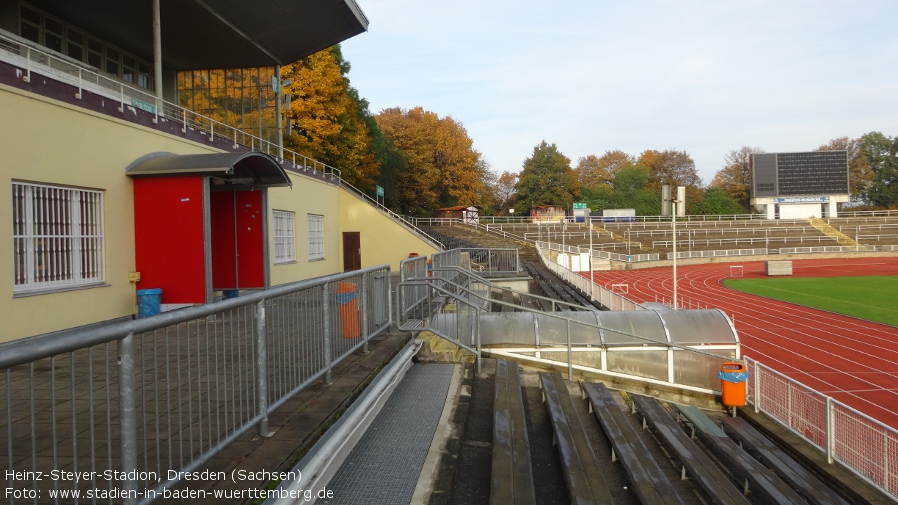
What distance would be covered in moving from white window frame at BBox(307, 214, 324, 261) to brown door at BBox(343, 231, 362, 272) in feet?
9.74

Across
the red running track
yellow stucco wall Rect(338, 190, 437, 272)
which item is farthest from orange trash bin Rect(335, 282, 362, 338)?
yellow stucco wall Rect(338, 190, 437, 272)

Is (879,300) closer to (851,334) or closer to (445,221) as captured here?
(851,334)

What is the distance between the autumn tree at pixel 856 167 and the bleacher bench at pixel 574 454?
116 metres

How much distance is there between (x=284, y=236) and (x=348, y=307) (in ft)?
47.7

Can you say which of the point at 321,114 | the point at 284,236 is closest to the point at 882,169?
the point at 321,114

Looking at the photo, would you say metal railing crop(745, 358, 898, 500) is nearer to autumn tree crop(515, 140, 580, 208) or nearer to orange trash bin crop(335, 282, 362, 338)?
orange trash bin crop(335, 282, 362, 338)

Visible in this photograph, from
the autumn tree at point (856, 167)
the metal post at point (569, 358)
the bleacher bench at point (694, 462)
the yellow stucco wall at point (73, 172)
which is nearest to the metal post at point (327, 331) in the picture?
the bleacher bench at point (694, 462)

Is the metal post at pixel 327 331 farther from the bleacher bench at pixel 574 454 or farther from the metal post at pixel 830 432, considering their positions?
the metal post at pixel 830 432

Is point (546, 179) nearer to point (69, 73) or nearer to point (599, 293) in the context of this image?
point (599, 293)

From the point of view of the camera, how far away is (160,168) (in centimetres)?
1167

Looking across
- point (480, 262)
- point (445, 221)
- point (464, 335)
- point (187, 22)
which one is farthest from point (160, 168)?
point (445, 221)

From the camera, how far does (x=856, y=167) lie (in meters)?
103

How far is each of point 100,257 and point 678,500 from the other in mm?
10662

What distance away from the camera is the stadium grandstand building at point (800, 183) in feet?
261
